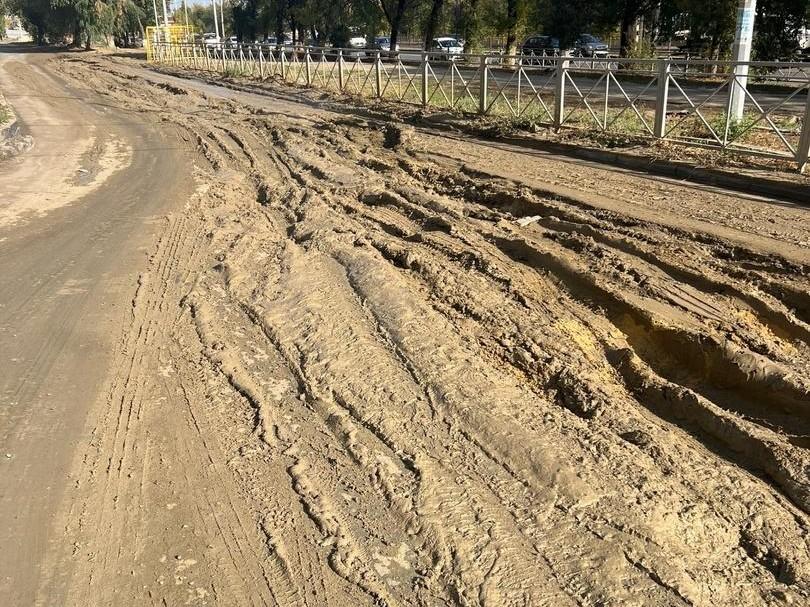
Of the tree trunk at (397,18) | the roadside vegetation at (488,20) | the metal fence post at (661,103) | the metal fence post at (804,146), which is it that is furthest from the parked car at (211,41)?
the metal fence post at (804,146)

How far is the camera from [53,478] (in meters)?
3.44

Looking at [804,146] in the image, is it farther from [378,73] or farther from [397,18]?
[397,18]

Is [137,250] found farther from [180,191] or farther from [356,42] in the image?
[356,42]

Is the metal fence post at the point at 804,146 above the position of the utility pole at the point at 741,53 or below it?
below

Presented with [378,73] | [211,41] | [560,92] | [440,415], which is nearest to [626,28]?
[378,73]

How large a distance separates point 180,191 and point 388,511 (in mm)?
7743

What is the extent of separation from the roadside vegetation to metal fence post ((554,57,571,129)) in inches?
622

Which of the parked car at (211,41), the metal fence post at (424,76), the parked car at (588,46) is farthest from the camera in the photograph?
the parked car at (211,41)

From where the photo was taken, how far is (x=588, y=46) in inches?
1455

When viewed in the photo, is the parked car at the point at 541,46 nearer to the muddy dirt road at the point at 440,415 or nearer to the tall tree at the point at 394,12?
the tall tree at the point at 394,12

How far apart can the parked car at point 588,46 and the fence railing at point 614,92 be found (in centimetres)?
1371

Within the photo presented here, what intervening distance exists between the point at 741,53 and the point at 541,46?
28.7 meters

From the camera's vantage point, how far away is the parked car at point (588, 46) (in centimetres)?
3612

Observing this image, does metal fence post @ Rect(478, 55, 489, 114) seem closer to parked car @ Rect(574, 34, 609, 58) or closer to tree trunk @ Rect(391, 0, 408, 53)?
parked car @ Rect(574, 34, 609, 58)
